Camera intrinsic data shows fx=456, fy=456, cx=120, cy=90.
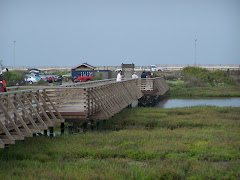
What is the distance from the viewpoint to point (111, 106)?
77.7ft

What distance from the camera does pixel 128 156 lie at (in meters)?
14.9

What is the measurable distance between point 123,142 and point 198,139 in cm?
307

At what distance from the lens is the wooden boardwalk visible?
1423 centimetres

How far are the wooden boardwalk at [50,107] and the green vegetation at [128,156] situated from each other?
769 mm

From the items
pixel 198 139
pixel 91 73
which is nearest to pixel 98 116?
pixel 198 139

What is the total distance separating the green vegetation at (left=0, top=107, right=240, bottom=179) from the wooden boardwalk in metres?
0.77

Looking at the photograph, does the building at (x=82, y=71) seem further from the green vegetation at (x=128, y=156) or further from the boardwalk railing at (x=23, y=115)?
the boardwalk railing at (x=23, y=115)

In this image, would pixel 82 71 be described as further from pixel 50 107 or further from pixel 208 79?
pixel 50 107

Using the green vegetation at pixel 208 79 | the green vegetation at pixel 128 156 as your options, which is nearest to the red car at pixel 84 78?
the green vegetation at pixel 208 79

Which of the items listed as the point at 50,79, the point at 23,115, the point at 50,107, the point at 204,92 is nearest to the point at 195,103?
the point at 204,92

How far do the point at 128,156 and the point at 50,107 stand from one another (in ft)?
17.3

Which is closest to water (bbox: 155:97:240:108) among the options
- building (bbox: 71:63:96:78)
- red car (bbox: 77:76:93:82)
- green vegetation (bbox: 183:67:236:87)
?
green vegetation (bbox: 183:67:236:87)

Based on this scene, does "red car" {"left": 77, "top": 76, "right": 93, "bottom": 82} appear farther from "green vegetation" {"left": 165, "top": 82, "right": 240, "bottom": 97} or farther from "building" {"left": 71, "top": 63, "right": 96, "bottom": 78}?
"green vegetation" {"left": 165, "top": 82, "right": 240, "bottom": 97}

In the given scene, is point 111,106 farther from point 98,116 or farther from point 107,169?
point 107,169
